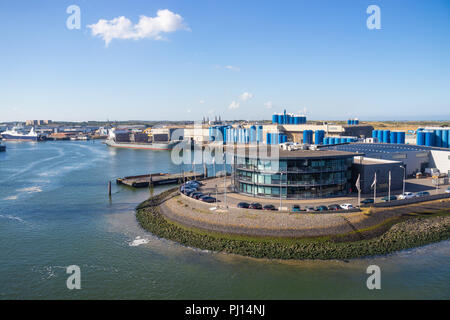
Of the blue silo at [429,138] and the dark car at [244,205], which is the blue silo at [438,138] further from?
the dark car at [244,205]

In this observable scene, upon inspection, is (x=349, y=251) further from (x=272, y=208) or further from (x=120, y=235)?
(x=120, y=235)

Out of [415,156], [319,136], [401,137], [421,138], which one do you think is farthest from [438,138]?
[319,136]

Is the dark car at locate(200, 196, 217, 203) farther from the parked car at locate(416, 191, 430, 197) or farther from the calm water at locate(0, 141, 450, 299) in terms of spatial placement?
the parked car at locate(416, 191, 430, 197)

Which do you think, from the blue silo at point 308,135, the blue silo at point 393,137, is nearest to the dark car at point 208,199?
the blue silo at point 393,137

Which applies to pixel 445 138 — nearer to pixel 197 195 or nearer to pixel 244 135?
pixel 197 195

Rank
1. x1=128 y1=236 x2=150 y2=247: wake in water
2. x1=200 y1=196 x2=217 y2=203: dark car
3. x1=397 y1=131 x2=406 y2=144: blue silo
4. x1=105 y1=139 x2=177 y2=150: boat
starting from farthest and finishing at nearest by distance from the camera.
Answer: x1=105 y1=139 x2=177 y2=150: boat → x1=397 y1=131 x2=406 y2=144: blue silo → x1=200 y1=196 x2=217 y2=203: dark car → x1=128 y1=236 x2=150 y2=247: wake in water
